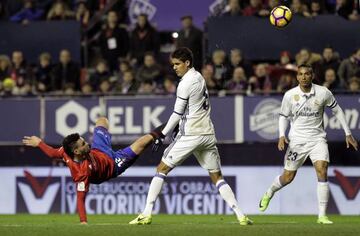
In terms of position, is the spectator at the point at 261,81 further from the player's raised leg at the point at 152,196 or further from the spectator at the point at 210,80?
the player's raised leg at the point at 152,196

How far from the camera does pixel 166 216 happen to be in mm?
20750

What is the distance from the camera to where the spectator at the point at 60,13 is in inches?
985

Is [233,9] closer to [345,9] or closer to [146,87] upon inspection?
[345,9]

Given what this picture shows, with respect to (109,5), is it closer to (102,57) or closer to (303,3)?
(102,57)

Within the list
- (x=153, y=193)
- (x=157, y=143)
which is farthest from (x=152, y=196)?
(x=157, y=143)

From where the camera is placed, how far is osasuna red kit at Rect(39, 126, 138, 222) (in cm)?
1531

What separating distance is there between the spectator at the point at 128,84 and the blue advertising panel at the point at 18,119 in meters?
1.94

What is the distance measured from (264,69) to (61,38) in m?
5.29

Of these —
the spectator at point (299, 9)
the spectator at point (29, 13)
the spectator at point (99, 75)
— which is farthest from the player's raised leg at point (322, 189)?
the spectator at point (29, 13)

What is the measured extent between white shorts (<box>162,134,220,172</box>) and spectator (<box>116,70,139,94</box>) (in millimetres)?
7511

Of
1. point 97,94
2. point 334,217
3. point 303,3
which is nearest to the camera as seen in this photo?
point 334,217

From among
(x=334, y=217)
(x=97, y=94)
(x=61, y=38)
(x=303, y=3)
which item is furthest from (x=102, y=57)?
(x=334, y=217)

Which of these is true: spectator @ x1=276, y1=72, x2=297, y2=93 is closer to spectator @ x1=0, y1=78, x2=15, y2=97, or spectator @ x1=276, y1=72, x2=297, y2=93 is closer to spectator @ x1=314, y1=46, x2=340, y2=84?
spectator @ x1=314, y1=46, x2=340, y2=84

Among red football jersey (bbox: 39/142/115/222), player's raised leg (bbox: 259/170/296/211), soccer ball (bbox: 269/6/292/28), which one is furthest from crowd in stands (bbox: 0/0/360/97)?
red football jersey (bbox: 39/142/115/222)
